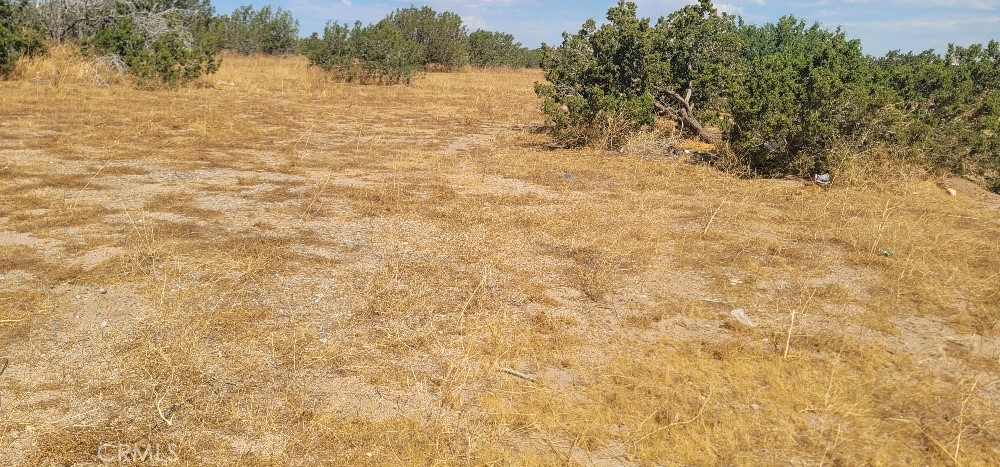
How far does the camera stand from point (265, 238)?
570 cm

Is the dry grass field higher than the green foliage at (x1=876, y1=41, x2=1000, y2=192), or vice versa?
the green foliage at (x1=876, y1=41, x2=1000, y2=192)

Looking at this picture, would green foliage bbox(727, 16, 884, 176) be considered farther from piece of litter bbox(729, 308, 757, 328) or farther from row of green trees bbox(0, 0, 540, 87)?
row of green trees bbox(0, 0, 540, 87)

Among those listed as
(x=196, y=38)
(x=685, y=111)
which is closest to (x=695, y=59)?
(x=685, y=111)

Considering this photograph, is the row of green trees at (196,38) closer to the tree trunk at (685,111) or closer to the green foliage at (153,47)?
the green foliage at (153,47)

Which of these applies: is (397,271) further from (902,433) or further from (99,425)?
(902,433)

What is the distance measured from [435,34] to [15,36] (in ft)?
60.3

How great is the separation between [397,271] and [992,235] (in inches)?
221

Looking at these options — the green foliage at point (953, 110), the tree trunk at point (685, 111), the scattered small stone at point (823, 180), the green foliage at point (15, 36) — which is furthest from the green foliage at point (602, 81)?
the green foliage at point (15, 36)

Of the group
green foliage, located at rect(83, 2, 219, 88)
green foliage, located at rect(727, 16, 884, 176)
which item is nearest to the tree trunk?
green foliage, located at rect(727, 16, 884, 176)

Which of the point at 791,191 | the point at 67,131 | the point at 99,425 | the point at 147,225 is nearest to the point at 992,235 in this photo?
the point at 791,191

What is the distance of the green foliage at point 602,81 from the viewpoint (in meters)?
10.7

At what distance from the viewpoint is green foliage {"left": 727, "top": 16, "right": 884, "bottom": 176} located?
8.38 meters

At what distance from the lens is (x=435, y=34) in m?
30.8

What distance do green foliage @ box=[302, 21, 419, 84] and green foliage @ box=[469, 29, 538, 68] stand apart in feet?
45.3
